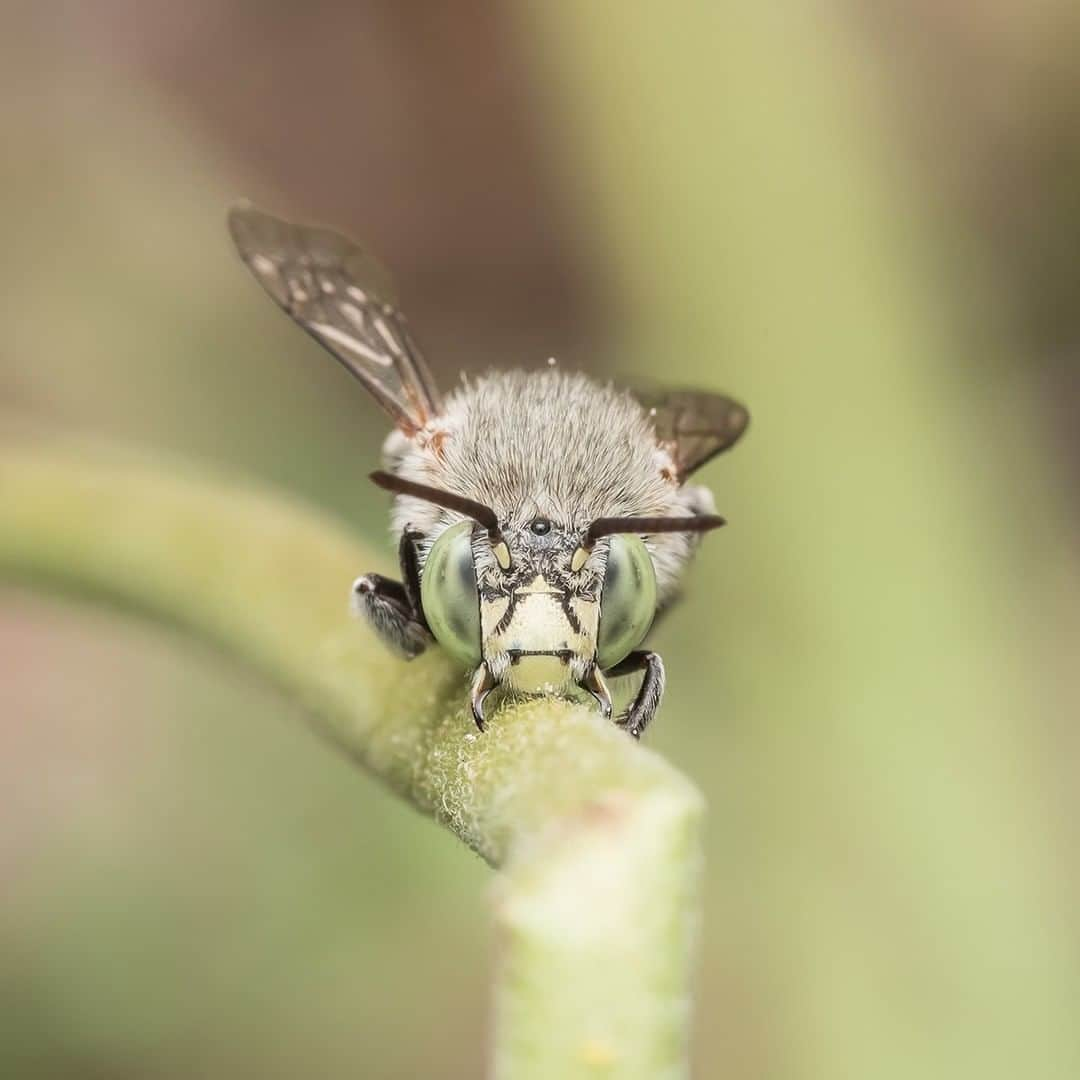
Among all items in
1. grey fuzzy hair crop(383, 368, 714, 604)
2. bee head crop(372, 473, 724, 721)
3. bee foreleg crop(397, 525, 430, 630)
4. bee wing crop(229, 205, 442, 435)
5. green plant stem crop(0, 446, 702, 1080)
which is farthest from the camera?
bee wing crop(229, 205, 442, 435)

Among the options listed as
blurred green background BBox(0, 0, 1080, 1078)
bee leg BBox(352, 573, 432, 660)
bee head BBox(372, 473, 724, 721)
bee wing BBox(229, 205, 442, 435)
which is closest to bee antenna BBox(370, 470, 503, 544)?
bee head BBox(372, 473, 724, 721)

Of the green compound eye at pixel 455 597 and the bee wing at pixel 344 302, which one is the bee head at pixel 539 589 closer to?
the green compound eye at pixel 455 597

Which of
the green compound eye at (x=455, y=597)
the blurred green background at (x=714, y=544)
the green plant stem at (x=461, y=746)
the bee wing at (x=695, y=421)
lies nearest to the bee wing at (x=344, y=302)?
the green plant stem at (x=461, y=746)

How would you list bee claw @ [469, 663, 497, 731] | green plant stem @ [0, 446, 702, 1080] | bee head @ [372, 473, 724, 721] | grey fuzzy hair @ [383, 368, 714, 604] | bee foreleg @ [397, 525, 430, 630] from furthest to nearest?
bee foreleg @ [397, 525, 430, 630] → grey fuzzy hair @ [383, 368, 714, 604] → bee head @ [372, 473, 724, 721] → bee claw @ [469, 663, 497, 731] → green plant stem @ [0, 446, 702, 1080]

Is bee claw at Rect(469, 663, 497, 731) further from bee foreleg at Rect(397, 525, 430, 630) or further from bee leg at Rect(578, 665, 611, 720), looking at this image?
bee foreleg at Rect(397, 525, 430, 630)

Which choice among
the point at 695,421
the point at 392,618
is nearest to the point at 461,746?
the point at 392,618

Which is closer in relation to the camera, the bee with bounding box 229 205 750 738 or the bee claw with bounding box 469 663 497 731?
the bee claw with bounding box 469 663 497 731
